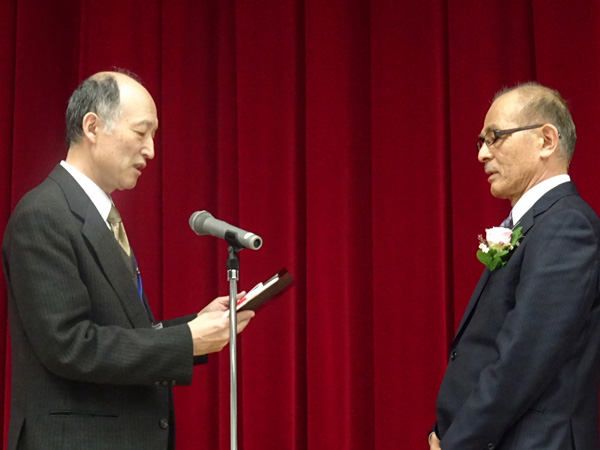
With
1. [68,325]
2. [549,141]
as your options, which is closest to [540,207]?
[549,141]

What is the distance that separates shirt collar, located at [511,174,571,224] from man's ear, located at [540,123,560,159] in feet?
0.23

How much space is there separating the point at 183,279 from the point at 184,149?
0.57 m

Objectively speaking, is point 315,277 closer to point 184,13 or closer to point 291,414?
point 291,414

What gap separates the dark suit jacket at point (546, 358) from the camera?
1874mm

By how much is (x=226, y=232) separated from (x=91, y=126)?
21.8 inches

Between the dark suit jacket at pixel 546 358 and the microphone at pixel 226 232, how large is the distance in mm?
662

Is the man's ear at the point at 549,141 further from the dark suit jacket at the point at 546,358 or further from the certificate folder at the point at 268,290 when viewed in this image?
the certificate folder at the point at 268,290

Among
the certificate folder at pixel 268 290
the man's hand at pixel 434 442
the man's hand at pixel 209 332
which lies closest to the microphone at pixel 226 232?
the certificate folder at pixel 268 290

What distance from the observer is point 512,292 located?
202 cm

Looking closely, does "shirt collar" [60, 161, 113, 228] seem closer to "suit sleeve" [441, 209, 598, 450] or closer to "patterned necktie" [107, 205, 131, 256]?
"patterned necktie" [107, 205, 131, 256]

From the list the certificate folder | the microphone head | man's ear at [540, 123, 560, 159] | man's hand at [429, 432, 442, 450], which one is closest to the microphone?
the microphone head

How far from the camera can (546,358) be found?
1.87 metres

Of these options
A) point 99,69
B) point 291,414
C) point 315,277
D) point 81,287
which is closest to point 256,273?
point 315,277

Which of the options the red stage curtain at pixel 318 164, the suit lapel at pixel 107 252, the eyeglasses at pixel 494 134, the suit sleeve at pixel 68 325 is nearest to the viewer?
the suit sleeve at pixel 68 325
